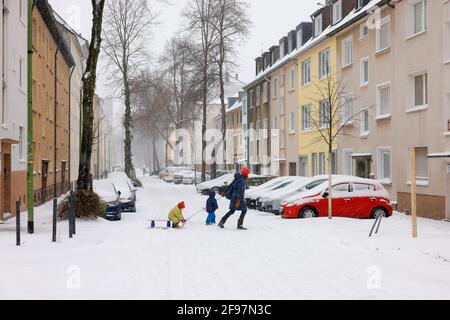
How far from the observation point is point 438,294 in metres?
8.12

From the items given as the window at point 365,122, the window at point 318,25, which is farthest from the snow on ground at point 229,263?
the window at point 318,25

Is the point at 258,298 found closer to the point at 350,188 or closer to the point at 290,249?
the point at 290,249

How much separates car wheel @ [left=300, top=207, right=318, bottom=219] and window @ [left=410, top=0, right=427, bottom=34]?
7.49 m

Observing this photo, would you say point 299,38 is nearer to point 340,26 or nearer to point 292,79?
point 292,79

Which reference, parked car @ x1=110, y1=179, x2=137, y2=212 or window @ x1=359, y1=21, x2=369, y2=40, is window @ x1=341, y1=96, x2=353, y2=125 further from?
parked car @ x1=110, y1=179, x2=137, y2=212

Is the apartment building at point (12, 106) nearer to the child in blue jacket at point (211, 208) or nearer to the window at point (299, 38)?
the child in blue jacket at point (211, 208)

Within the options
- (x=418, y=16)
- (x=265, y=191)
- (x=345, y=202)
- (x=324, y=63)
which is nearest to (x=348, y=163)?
(x=324, y=63)

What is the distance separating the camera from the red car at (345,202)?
20.6 meters

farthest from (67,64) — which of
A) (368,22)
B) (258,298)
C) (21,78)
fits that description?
(258,298)

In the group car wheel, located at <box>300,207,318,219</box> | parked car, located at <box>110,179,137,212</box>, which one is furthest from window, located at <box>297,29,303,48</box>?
car wheel, located at <box>300,207,318,219</box>

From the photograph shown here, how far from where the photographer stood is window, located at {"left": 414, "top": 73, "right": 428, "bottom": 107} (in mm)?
22609

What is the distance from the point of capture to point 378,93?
26.8m

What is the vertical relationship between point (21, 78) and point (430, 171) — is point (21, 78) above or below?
above
